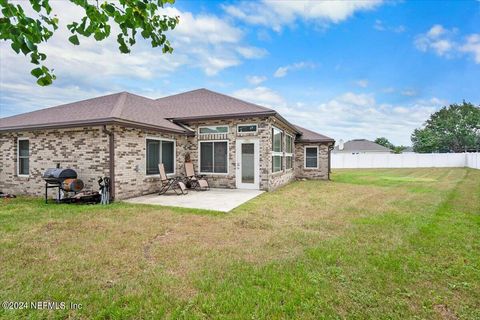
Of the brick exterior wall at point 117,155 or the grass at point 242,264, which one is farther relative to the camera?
the brick exterior wall at point 117,155

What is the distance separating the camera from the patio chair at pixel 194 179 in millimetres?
11070

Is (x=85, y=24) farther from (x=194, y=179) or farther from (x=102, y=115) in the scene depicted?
(x=194, y=179)

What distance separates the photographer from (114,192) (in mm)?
8156

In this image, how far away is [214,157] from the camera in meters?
11.7

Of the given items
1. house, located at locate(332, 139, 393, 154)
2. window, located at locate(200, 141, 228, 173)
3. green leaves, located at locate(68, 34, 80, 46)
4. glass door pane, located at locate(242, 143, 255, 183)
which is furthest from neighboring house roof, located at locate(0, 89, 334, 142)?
house, located at locate(332, 139, 393, 154)

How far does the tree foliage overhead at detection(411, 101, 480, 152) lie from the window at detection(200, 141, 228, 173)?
48.4m

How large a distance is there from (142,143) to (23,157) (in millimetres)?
5098

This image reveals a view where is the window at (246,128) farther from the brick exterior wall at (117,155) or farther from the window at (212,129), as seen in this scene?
the window at (212,129)

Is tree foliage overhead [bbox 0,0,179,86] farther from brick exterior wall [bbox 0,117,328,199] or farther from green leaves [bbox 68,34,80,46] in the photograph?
brick exterior wall [bbox 0,117,328,199]

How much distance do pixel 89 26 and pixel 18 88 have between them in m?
13.9

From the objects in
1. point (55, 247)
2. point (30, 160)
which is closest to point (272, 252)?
point (55, 247)

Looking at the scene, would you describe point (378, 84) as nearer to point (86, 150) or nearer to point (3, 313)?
point (86, 150)

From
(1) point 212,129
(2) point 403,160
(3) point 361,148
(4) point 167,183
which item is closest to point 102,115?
(4) point 167,183

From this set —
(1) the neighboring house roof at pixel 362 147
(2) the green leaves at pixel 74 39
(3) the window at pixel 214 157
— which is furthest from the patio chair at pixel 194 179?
(1) the neighboring house roof at pixel 362 147
